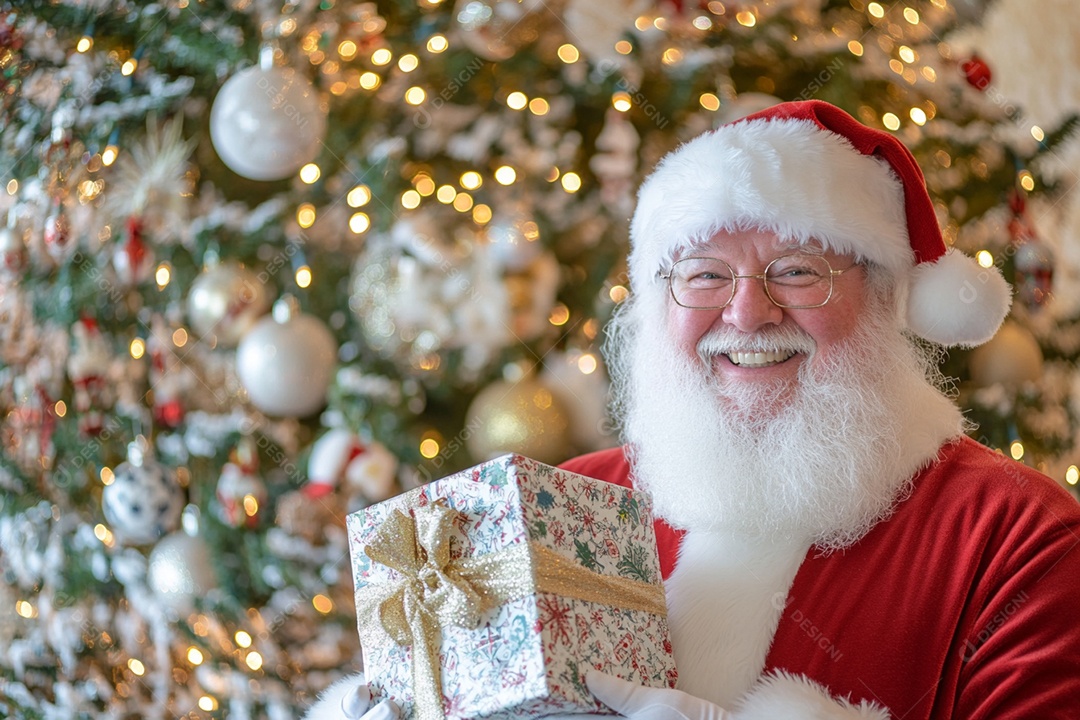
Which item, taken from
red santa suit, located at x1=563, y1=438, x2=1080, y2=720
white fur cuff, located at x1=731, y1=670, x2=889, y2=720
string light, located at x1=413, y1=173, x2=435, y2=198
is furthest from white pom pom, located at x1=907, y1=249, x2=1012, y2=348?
string light, located at x1=413, y1=173, x2=435, y2=198

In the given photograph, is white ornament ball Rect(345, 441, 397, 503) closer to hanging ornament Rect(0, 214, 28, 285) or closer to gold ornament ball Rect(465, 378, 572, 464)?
gold ornament ball Rect(465, 378, 572, 464)

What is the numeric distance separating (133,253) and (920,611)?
10.1 ft

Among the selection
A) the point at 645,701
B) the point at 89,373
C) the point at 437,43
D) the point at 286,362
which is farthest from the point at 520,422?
the point at 645,701

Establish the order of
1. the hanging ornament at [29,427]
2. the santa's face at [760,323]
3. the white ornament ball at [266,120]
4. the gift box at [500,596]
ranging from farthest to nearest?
the hanging ornament at [29,427] → the white ornament ball at [266,120] → the santa's face at [760,323] → the gift box at [500,596]

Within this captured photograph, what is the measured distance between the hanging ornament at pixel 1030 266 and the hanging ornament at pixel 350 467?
248 cm

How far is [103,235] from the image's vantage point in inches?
159

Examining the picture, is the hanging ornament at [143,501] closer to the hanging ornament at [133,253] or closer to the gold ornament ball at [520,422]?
the hanging ornament at [133,253]

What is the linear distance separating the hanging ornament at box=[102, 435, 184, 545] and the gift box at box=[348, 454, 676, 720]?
85.7 inches

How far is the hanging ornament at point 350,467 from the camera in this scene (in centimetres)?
365

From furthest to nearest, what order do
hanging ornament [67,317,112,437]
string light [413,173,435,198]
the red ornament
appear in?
string light [413,173,435,198] → hanging ornament [67,317,112,437] → the red ornament

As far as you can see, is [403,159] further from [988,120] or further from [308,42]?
[988,120]

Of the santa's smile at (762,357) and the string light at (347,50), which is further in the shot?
the string light at (347,50)

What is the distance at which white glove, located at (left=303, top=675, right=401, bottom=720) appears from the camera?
5.50 ft

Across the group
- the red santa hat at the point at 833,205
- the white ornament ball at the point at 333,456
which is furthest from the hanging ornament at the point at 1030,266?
the white ornament ball at the point at 333,456
